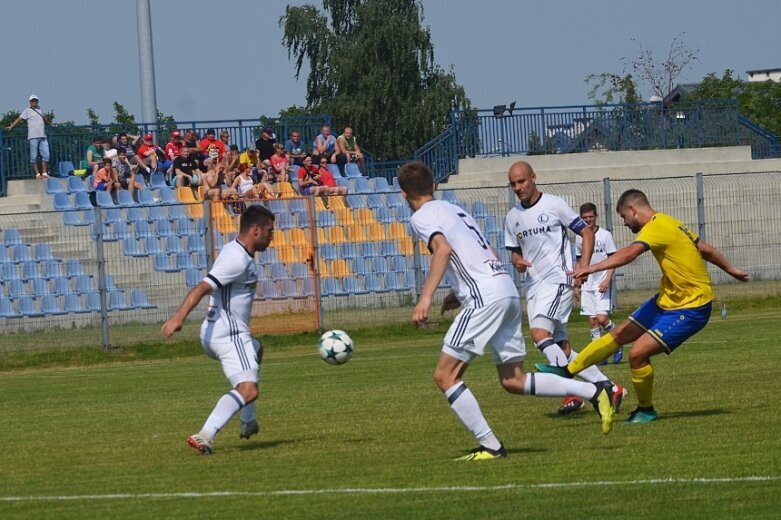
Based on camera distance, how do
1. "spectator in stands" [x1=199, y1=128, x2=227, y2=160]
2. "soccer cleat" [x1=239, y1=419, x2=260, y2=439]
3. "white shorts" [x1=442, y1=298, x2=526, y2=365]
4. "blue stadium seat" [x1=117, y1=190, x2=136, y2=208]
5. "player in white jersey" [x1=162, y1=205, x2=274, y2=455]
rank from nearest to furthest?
"white shorts" [x1=442, y1=298, x2=526, y2=365]
"player in white jersey" [x1=162, y1=205, x2=274, y2=455]
"soccer cleat" [x1=239, y1=419, x2=260, y2=439]
"blue stadium seat" [x1=117, y1=190, x2=136, y2=208]
"spectator in stands" [x1=199, y1=128, x2=227, y2=160]

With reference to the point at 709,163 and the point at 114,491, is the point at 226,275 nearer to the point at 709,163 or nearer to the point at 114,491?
the point at 114,491

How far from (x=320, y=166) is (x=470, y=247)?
2597cm

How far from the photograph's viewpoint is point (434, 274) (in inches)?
371

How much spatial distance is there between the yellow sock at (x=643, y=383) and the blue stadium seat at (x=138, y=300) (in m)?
15.8

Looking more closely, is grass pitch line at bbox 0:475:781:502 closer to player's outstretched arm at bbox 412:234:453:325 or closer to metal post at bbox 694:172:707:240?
player's outstretched arm at bbox 412:234:453:325

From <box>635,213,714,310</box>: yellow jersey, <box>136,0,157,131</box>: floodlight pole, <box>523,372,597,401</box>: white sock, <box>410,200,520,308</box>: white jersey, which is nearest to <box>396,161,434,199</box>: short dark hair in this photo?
<box>410,200,520,308</box>: white jersey

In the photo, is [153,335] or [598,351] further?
[153,335]

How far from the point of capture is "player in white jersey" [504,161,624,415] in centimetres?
1283

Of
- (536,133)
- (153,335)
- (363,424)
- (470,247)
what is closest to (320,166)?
(536,133)

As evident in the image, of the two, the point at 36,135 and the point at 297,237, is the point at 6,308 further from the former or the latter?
the point at 36,135

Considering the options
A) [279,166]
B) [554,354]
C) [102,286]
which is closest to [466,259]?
[554,354]

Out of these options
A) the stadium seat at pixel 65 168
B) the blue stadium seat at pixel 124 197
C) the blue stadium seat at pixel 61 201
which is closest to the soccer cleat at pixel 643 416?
the blue stadium seat at pixel 124 197

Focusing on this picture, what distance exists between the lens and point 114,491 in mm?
9289

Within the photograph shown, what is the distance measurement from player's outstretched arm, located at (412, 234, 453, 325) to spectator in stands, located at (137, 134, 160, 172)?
83.8 feet
